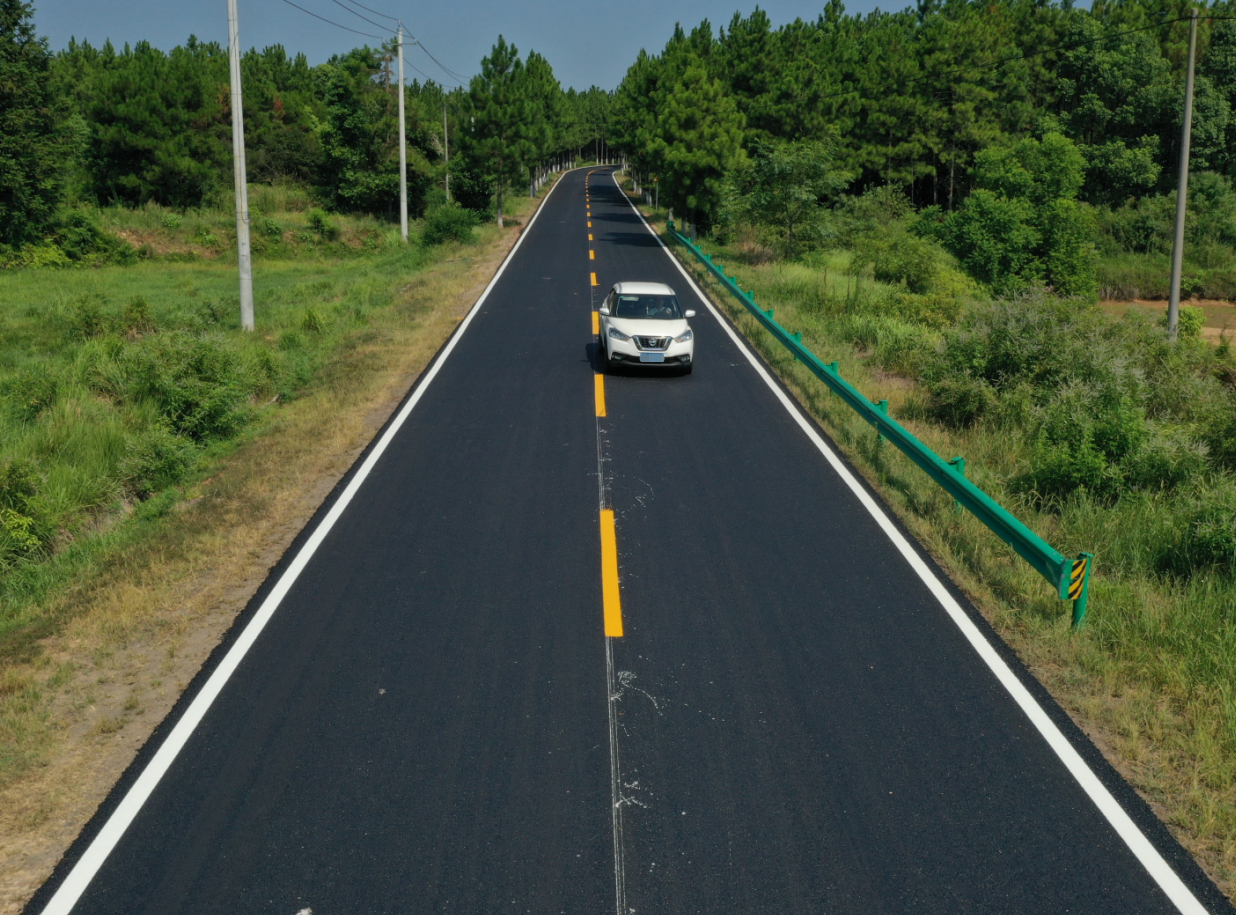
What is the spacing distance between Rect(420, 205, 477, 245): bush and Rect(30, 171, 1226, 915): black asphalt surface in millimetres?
32731

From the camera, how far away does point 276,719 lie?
20.8ft

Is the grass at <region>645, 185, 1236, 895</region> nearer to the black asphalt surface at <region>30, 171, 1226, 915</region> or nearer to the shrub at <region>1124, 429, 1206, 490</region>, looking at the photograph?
the shrub at <region>1124, 429, 1206, 490</region>

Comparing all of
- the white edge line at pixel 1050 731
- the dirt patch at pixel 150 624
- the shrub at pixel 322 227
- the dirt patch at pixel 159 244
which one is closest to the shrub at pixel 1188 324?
the white edge line at pixel 1050 731

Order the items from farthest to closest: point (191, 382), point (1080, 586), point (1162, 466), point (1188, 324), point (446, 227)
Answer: point (446, 227) → point (1188, 324) → point (191, 382) → point (1162, 466) → point (1080, 586)

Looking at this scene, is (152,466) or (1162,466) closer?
(1162,466)

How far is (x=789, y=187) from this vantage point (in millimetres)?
Answer: 33281

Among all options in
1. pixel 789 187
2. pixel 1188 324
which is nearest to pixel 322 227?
pixel 789 187

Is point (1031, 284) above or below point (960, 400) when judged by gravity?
above

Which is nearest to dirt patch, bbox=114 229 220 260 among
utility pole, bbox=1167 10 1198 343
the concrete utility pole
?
the concrete utility pole

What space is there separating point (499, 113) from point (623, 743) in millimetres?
46161

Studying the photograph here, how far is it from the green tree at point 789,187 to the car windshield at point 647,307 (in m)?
16.8

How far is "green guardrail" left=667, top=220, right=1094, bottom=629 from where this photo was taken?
295 inches

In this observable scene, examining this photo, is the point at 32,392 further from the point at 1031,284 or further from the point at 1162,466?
the point at 1031,284

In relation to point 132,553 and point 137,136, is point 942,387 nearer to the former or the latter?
point 132,553
